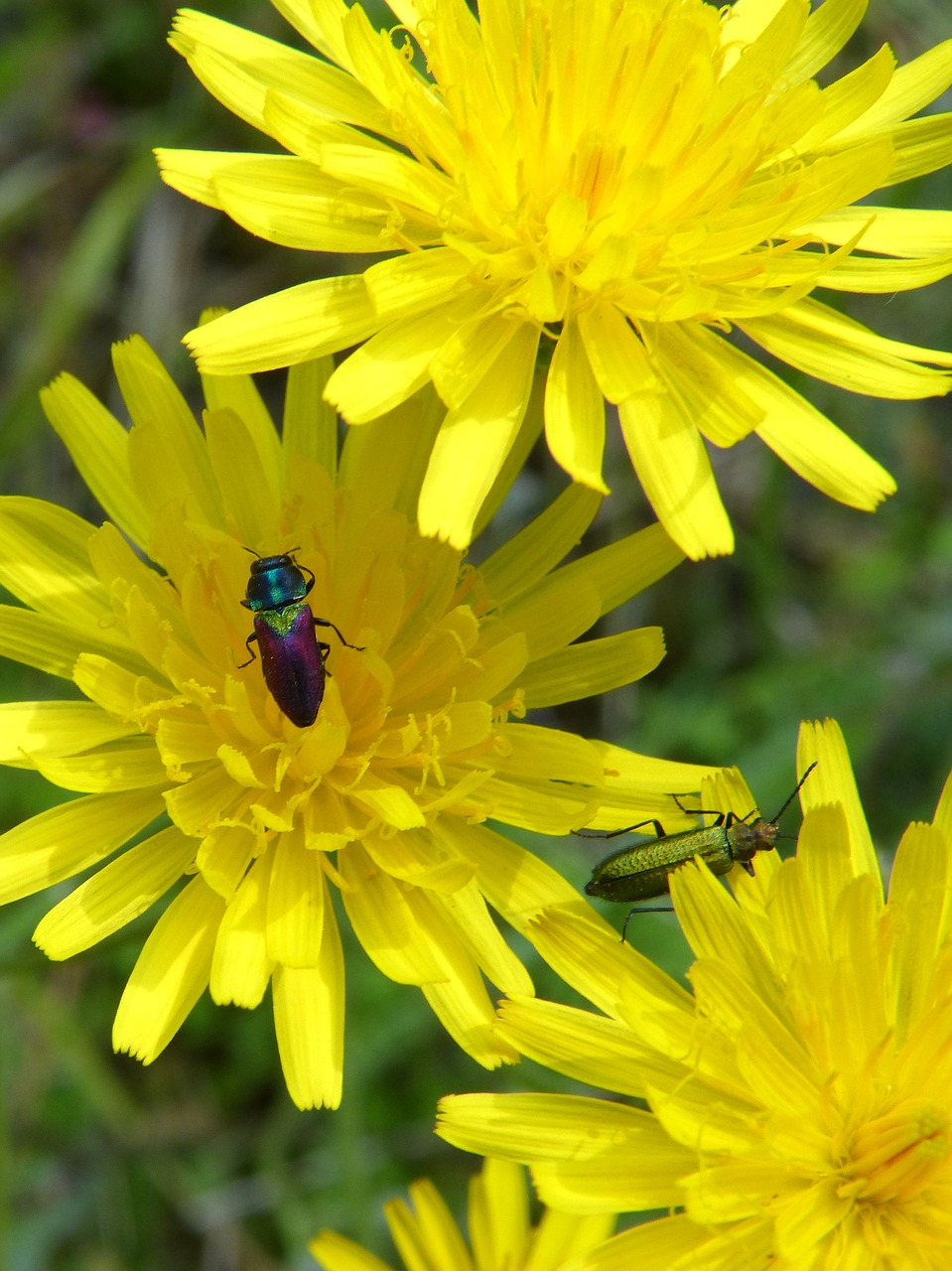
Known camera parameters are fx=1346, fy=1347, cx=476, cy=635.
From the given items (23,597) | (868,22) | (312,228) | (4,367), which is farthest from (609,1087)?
(868,22)

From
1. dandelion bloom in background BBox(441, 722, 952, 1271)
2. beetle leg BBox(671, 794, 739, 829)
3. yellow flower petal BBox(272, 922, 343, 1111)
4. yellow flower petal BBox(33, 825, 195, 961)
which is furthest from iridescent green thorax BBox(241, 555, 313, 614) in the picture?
beetle leg BBox(671, 794, 739, 829)

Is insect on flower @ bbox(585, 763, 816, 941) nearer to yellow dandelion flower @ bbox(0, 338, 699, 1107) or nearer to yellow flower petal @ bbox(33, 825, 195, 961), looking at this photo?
yellow dandelion flower @ bbox(0, 338, 699, 1107)

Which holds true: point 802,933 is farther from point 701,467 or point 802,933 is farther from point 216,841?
point 216,841

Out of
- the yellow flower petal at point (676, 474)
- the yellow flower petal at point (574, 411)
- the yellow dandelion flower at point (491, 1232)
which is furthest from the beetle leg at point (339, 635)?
the yellow dandelion flower at point (491, 1232)

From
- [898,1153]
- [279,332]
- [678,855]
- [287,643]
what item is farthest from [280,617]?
[898,1153]

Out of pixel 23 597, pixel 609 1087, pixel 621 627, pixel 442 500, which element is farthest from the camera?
pixel 621 627

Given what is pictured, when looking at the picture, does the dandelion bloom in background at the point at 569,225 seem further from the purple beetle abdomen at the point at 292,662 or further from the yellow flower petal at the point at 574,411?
the purple beetle abdomen at the point at 292,662
